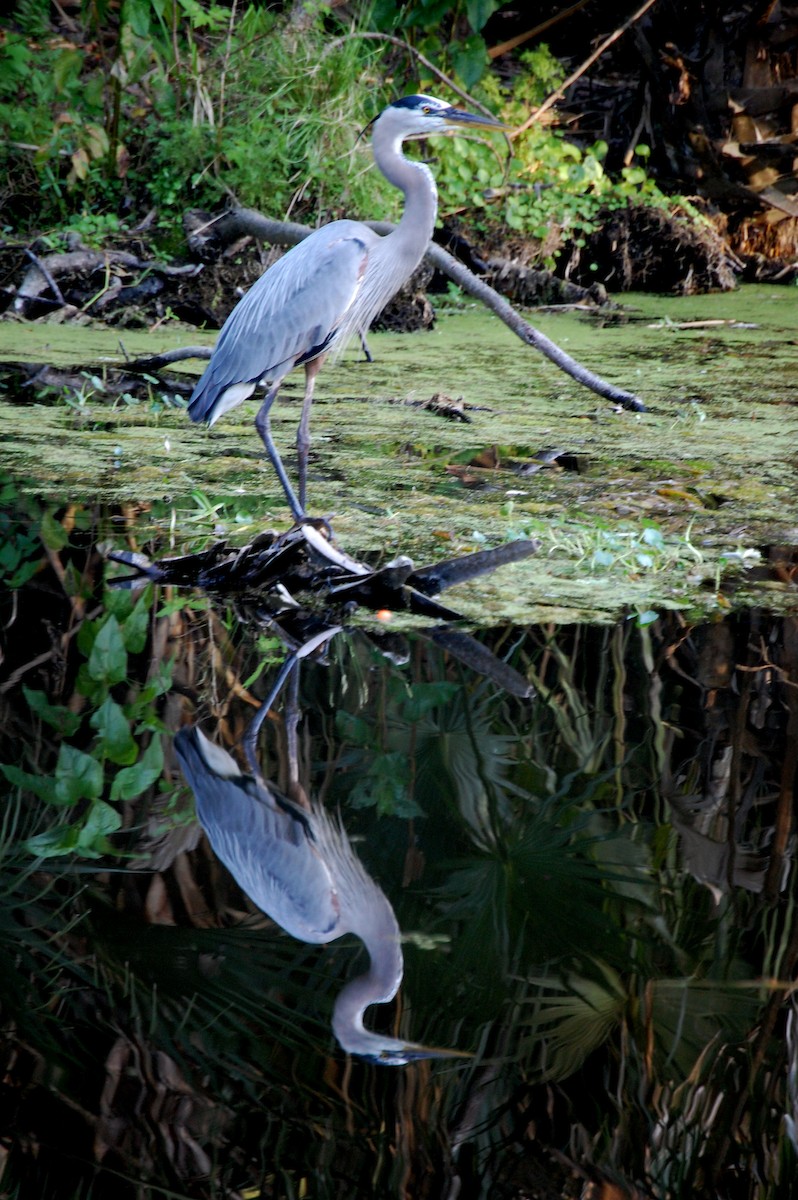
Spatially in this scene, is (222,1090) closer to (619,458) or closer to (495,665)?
(495,665)

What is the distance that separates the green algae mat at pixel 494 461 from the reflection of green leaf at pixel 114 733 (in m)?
0.78

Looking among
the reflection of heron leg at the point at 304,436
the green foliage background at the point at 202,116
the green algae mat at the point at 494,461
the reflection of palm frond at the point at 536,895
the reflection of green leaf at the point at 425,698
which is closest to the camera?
the reflection of palm frond at the point at 536,895

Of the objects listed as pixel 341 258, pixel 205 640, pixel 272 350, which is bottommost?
pixel 205 640

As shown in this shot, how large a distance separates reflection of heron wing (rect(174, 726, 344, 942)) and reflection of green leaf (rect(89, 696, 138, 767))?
0.08 metres

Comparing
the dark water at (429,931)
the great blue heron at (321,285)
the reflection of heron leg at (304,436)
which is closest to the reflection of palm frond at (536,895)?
the dark water at (429,931)

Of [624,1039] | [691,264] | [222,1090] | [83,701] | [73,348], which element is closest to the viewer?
[222,1090]

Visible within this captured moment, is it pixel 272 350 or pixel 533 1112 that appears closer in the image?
pixel 533 1112

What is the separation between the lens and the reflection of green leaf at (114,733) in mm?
1840

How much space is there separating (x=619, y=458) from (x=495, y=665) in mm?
1723

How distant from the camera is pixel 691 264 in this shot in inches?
301

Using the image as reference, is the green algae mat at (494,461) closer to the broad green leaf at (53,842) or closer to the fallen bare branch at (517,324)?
the fallen bare branch at (517,324)

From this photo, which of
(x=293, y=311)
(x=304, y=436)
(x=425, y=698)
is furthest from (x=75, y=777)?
(x=293, y=311)

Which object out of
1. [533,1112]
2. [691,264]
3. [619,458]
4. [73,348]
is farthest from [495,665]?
[691,264]

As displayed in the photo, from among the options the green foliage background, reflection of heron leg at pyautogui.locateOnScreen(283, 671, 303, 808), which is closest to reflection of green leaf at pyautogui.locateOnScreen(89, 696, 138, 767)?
reflection of heron leg at pyautogui.locateOnScreen(283, 671, 303, 808)
